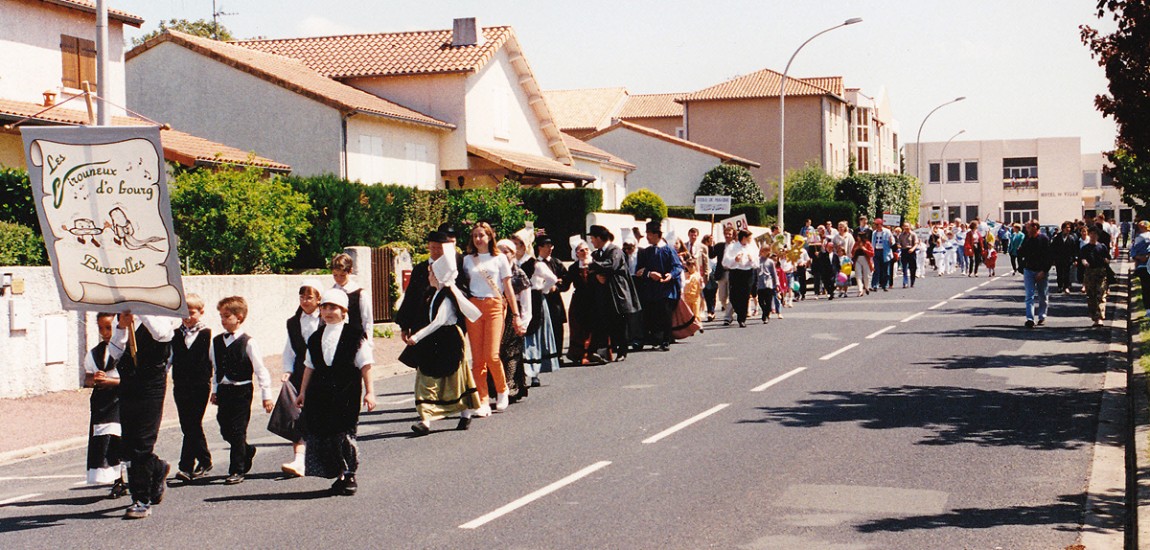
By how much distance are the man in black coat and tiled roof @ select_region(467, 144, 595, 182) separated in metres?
22.7

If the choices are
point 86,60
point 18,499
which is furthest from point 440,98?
point 18,499

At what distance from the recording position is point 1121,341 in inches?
735

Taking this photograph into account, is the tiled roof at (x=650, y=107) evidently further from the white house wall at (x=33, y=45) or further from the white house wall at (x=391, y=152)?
the white house wall at (x=33, y=45)

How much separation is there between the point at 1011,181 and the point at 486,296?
343ft

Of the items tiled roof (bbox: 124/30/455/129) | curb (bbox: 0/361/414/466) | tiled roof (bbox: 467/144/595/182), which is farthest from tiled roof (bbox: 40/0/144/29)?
curb (bbox: 0/361/414/466)

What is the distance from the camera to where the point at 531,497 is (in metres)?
8.40

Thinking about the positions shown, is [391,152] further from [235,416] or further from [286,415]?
[235,416]

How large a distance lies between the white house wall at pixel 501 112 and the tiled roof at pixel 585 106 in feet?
111

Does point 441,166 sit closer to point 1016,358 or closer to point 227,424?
point 1016,358

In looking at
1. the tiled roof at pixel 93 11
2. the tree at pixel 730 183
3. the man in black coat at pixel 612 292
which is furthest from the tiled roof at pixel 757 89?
the man in black coat at pixel 612 292

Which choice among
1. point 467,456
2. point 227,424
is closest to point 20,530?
point 227,424

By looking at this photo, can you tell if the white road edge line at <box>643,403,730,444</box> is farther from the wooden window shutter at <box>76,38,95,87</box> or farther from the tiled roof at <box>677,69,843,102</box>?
the tiled roof at <box>677,69,843,102</box>

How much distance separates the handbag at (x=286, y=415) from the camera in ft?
31.1

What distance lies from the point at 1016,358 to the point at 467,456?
906cm
